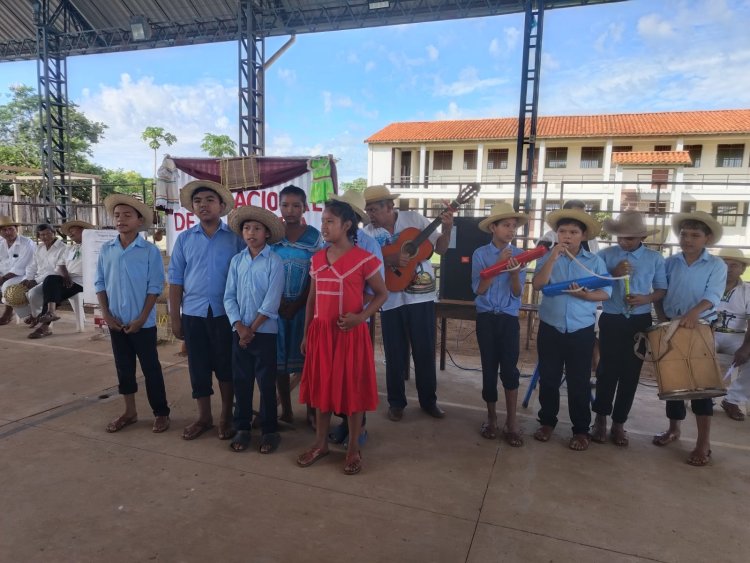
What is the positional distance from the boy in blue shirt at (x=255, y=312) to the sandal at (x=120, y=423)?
884mm

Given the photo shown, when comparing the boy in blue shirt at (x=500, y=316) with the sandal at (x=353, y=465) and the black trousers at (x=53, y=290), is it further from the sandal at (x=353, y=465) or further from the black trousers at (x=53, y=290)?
the black trousers at (x=53, y=290)

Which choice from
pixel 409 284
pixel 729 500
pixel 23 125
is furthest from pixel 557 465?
pixel 23 125

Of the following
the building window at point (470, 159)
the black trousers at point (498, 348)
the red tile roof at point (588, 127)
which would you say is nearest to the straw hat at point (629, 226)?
the black trousers at point (498, 348)

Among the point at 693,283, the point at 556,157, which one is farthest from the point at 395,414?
the point at 556,157

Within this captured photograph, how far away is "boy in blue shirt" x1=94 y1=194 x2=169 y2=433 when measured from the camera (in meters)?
3.24

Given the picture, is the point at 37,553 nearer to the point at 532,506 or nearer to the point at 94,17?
the point at 532,506

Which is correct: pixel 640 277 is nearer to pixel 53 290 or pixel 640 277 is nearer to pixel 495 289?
pixel 495 289

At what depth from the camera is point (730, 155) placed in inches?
938

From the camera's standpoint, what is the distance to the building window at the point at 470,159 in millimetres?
26712

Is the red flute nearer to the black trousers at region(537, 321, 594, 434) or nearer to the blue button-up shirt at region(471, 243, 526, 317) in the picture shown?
the blue button-up shirt at region(471, 243, 526, 317)

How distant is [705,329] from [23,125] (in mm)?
37252

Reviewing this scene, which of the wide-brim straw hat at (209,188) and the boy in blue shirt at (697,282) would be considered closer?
the boy in blue shirt at (697,282)

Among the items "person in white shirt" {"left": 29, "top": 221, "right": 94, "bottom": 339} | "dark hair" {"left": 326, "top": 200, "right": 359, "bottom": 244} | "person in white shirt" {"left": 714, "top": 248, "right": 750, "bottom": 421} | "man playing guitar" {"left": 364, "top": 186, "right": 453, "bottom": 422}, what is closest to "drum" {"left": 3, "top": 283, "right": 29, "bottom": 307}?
"person in white shirt" {"left": 29, "top": 221, "right": 94, "bottom": 339}

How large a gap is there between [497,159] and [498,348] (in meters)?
24.9
